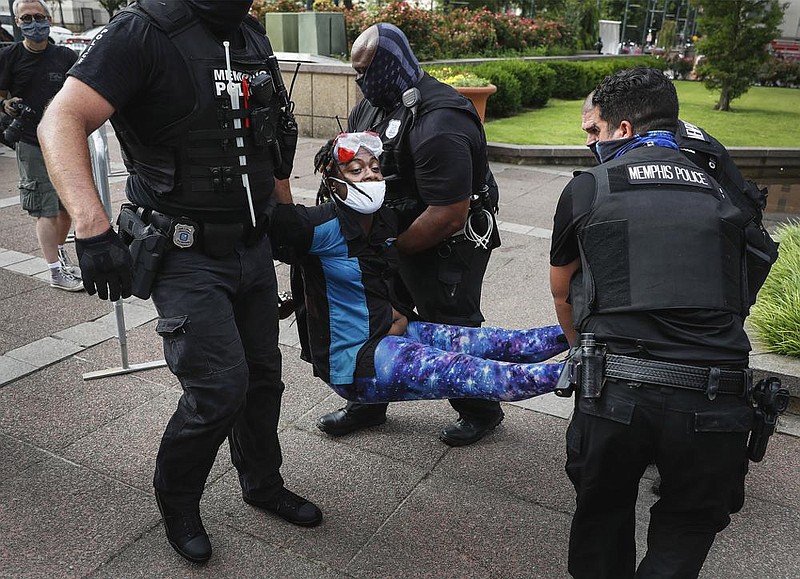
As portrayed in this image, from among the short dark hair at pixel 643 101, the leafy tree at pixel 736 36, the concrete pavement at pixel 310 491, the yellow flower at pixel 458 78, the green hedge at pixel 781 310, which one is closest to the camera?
the short dark hair at pixel 643 101

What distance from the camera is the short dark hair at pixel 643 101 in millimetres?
2291

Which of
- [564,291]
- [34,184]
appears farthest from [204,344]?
[34,184]

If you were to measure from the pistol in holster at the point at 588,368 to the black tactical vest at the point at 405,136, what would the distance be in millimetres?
1450

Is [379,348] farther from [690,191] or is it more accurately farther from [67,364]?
[67,364]

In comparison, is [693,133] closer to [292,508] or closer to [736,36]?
[292,508]

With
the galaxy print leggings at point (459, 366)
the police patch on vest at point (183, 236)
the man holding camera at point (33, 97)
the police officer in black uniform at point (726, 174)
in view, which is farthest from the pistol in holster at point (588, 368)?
the man holding camera at point (33, 97)

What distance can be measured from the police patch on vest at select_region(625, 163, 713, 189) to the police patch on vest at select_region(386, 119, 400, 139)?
1.42 meters

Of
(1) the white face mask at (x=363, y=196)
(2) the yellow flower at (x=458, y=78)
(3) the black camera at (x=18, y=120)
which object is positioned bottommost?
(2) the yellow flower at (x=458, y=78)

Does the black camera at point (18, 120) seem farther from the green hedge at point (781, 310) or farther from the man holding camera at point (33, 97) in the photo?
the green hedge at point (781, 310)

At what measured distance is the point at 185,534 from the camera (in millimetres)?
2725

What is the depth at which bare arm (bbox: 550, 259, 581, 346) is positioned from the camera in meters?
2.32

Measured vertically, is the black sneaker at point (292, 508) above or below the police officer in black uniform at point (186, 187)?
below

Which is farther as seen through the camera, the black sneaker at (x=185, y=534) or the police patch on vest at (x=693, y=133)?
the police patch on vest at (x=693, y=133)

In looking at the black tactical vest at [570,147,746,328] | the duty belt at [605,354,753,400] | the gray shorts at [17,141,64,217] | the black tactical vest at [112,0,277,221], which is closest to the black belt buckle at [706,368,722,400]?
the duty belt at [605,354,753,400]
